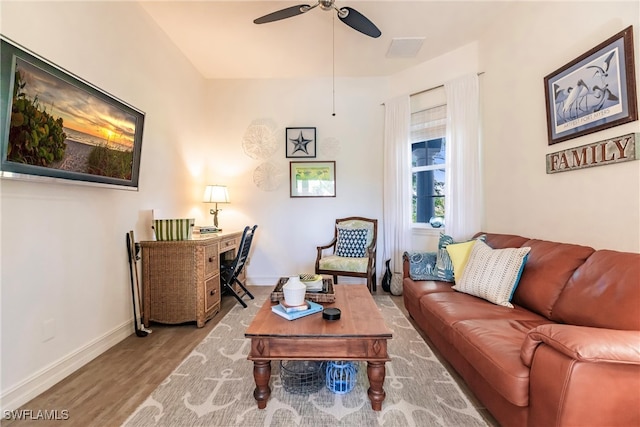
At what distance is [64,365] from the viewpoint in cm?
181

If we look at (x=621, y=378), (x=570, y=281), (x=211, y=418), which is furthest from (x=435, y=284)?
(x=211, y=418)

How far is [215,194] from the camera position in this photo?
3.76 meters

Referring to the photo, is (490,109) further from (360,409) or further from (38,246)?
(38,246)

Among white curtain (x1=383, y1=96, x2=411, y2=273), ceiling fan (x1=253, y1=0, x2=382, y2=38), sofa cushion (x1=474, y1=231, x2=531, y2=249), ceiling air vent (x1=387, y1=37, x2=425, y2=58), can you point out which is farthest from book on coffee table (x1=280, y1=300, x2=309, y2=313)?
ceiling air vent (x1=387, y1=37, x2=425, y2=58)

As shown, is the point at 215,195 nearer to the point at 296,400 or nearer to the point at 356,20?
the point at 356,20

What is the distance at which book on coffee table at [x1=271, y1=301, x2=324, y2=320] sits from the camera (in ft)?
5.32

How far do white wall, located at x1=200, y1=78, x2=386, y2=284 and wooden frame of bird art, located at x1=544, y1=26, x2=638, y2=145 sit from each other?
217 centimetres

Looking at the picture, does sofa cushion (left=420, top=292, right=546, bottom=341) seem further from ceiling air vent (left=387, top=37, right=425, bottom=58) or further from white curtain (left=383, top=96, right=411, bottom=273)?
ceiling air vent (left=387, top=37, right=425, bottom=58)

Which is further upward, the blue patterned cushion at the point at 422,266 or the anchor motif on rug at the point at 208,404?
the blue patterned cushion at the point at 422,266

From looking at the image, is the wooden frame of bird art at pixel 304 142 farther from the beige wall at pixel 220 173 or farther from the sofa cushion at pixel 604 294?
the sofa cushion at pixel 604 294

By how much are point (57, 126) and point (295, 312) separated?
1819 mm

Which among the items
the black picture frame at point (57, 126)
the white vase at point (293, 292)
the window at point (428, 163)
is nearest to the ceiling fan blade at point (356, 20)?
the window at point (428, 163)

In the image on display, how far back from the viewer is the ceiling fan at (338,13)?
213 centimetres

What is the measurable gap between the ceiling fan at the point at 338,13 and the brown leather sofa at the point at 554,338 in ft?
7.23
